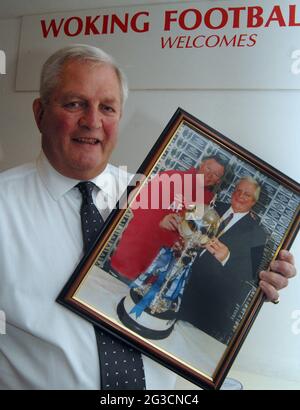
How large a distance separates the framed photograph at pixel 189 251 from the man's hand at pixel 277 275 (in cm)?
2

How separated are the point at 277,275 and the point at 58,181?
571mm

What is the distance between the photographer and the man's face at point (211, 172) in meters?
0.84

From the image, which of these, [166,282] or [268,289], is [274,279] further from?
[166,282]

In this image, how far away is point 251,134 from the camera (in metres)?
0.92

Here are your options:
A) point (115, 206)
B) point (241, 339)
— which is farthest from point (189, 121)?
point (241, 339)

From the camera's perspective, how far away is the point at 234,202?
841mm

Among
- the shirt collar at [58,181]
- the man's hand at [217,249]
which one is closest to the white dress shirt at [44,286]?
the shirt collar at [58,181]

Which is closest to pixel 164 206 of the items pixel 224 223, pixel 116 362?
pixel 224 223

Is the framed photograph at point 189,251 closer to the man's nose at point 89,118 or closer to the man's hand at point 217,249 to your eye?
the man's hand at point 217,249

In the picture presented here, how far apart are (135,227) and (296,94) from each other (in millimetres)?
531

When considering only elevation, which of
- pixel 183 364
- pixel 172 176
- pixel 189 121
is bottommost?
pixel 183 364

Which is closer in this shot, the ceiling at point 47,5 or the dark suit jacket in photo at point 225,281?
the dark suit jacket in photo at point 225,281

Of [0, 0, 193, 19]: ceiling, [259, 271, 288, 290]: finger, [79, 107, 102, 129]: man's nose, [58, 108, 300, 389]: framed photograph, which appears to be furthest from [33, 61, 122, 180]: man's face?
[259, 271, 288, 290]: finger

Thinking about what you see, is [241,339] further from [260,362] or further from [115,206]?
[115,206]
